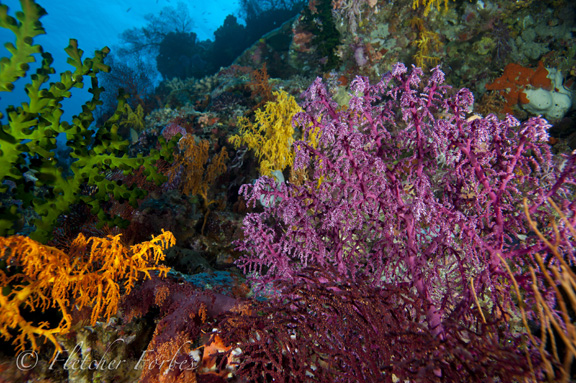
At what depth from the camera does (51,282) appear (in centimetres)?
185

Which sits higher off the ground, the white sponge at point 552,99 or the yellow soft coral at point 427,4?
the yellow soft coral at point 427,4

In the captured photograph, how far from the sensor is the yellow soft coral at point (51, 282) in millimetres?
1642

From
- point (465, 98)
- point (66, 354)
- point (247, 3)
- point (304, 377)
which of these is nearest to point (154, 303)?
point (66, 354)

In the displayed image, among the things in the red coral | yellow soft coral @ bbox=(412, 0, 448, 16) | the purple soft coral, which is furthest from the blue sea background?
the purple soft coral

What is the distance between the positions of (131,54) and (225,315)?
22228 mm

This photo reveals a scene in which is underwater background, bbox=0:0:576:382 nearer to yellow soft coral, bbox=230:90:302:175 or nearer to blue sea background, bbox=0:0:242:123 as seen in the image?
yellow soft coral, bbox=230:90:302:175

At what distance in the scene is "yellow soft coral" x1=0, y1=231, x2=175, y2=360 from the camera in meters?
1.64

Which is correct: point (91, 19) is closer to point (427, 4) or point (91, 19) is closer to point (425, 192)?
point (427, 4)

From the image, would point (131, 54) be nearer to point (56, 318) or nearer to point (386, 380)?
point (56, 318)

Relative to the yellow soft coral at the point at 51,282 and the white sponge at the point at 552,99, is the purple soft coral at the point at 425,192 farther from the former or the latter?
the white sponge at the point at 552,99

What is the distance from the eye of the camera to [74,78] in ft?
7.54

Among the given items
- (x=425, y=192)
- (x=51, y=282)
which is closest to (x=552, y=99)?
(x=425, y=192)

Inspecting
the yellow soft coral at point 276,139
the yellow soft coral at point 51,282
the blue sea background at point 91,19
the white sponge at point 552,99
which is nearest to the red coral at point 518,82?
the white sponge at point 552,99

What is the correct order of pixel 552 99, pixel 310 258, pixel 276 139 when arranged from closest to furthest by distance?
pixel 310 258 < pixel 276 139 < pixel 552 99
